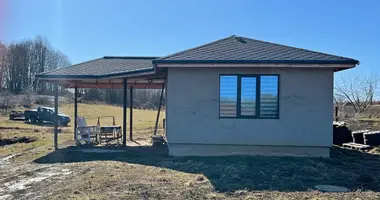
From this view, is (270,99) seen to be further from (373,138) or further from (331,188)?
(373,138)

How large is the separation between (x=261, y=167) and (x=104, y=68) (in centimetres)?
695

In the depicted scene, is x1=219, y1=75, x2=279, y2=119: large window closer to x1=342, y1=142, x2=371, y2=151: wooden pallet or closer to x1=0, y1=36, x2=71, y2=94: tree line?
x1=342, y1=142, x2=371, y2=151: wooden pallet

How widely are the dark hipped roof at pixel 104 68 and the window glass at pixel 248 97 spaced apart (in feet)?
8.92

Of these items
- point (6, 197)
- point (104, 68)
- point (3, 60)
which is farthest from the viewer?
point (3, 60)

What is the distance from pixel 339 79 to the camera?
976 inches

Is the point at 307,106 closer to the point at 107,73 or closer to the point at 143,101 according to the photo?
the point at 107,73

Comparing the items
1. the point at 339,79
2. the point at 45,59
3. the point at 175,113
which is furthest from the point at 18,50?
the point at 175,113

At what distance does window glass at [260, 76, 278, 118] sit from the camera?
29.8 ft

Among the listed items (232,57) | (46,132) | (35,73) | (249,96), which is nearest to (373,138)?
(249,96)

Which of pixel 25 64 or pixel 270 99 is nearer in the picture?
pixel 270 99

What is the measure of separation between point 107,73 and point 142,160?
3415 mm

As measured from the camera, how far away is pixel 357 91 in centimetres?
2370

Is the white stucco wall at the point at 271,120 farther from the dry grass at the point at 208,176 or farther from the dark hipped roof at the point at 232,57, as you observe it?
the dry grass at the point at 208,176

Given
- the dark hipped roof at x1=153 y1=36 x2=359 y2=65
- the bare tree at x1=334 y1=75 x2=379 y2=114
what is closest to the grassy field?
the dark hipped roof at x1=153 y1=36 x2=359 y2=65
